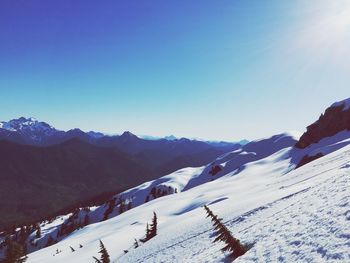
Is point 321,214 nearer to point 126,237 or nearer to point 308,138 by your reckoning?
point 126,237

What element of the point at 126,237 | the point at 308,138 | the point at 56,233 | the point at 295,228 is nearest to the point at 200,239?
the point at 295,228

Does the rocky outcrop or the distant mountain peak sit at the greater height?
the distant mountain peak

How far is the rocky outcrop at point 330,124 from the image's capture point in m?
108

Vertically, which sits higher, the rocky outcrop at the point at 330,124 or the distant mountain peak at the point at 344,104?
the distant mountain peak at the point at 344,104

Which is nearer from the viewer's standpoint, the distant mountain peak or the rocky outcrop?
the rocky outcrop

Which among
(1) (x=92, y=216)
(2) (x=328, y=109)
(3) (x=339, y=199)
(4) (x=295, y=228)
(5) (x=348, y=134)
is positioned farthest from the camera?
(1) (x=92, y=216)

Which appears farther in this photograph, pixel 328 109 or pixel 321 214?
pixel 328 109

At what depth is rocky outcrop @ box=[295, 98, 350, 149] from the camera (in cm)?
10825

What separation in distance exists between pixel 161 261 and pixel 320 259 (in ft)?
52.6

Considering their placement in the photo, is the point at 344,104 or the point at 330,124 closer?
the point at 344,104

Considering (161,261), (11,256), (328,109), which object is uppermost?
(328,109)

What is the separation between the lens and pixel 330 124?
375 feet

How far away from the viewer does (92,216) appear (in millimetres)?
195625

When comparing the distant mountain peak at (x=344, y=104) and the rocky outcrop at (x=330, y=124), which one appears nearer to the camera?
the rocky outcrop at (x=330, y=124)
